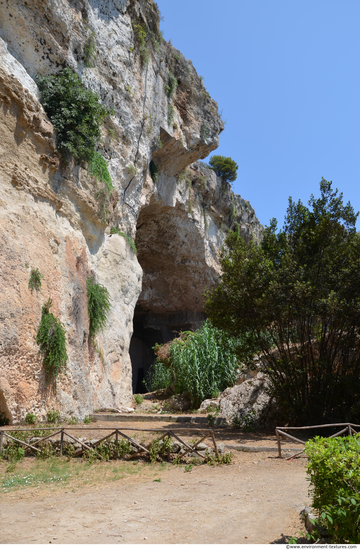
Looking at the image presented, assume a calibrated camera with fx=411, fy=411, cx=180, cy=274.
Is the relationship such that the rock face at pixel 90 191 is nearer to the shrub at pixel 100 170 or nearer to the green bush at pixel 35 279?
the green bush at pixel 35 279

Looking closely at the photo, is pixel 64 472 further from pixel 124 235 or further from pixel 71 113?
pixel 124 235

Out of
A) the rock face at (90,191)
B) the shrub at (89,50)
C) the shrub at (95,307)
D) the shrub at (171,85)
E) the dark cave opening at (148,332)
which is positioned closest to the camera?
the rock face at (90,191)

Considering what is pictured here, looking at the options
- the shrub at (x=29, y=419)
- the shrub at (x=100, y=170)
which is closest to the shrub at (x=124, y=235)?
the shrub at (x=100, y=170)

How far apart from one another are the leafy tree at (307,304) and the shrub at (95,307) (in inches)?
125

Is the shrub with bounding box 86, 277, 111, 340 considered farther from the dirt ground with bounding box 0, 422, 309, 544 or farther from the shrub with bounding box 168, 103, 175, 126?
the shrub with bounding box 168, 103, 175, 126

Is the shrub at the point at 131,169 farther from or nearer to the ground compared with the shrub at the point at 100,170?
farther from the ground

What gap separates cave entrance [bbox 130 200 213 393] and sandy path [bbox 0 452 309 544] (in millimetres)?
13918

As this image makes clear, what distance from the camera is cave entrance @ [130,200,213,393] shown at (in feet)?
66.3

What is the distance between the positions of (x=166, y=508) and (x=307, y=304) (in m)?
5.58

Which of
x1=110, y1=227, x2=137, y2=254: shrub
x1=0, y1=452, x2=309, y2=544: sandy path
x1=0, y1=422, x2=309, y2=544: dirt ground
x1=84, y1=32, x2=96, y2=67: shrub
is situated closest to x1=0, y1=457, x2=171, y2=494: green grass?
x1=0, y1=422, x2=309, y2=544: dirt ground

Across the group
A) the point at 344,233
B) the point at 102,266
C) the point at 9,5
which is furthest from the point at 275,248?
the point at 9,5

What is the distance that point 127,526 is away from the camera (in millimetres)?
3844

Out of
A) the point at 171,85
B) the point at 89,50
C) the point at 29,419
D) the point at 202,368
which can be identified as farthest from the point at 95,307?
the point at 171,85

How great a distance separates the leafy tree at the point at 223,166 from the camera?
81.4 ft
